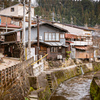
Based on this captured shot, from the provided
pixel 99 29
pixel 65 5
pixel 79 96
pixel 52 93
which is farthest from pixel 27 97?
pixel 65 5

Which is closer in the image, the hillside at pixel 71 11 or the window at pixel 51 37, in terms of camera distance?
the window at pixel 51 37

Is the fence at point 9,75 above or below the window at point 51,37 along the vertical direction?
below

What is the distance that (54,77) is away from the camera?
18266mm

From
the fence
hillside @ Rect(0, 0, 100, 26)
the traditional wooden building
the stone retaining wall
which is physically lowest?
the stone retaining wall

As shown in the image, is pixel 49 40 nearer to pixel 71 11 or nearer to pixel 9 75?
pixel 9 75

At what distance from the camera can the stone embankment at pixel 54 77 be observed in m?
13.1

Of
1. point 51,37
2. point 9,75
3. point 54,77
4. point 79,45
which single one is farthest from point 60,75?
point 79,45

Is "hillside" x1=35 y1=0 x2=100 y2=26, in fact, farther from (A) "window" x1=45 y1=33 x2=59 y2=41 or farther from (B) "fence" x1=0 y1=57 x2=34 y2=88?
(B) "fence" x1=0 y1=57 x2=34 y2=88

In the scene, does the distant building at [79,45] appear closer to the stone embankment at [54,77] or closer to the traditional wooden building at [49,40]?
the stone embankment at [54,77]

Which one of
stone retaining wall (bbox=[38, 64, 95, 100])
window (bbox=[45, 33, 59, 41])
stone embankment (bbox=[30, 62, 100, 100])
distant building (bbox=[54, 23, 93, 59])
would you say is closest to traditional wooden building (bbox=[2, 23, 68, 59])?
window (bbox=[45, 33, 59, 41])

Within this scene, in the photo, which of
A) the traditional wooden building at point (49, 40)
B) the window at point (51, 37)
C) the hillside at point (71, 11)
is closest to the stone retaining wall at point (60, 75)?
the traditional wooden building at point (49, 40)

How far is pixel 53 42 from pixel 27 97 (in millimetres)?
19450

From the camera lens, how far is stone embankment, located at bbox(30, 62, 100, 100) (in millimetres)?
13120

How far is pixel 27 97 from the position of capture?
10469 millimetres
